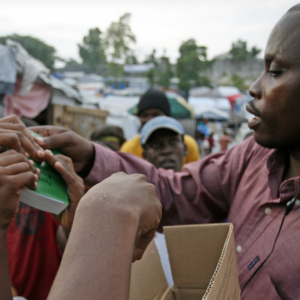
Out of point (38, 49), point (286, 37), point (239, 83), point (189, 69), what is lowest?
point (239, 83)

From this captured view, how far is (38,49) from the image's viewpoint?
1756 inches

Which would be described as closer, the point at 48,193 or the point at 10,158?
the point at 10,158

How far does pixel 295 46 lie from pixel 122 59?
32.2 m

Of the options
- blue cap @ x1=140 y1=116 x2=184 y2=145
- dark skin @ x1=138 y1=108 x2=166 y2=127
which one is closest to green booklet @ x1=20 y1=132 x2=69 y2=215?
blue cap @ x1=140 y1=116 x2=184 y2=145

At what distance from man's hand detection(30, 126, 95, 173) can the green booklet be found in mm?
124

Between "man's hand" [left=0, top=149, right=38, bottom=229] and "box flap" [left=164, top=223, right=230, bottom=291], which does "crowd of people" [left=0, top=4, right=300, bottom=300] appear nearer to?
"man's hand" [left=0, top=149, right=38, bottom=229]

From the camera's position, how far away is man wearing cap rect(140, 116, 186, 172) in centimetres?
240

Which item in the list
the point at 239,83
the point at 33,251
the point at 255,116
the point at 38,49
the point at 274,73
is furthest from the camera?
the point at 38,49

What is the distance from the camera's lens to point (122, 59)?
3148 cm

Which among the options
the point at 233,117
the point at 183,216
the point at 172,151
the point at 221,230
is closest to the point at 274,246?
the point at 221,230

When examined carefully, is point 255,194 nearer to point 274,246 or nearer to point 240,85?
point 274,246

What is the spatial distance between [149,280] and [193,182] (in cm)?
67

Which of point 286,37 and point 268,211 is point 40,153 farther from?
point 286,37

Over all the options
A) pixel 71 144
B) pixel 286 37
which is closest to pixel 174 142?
pixel 71 144
